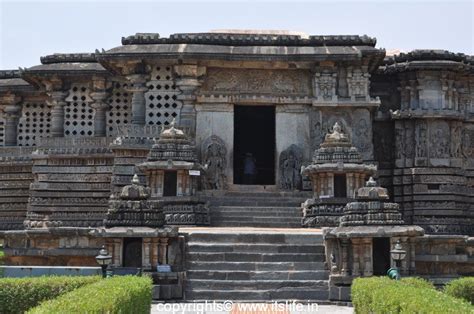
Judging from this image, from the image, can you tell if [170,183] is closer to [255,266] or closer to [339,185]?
[339,185]

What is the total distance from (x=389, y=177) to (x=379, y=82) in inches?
153

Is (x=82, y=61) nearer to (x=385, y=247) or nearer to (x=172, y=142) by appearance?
(x=172, y=142)

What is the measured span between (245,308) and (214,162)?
11606 millimetres

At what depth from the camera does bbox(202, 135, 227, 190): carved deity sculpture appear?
26500 mm

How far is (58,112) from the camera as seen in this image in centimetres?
3017

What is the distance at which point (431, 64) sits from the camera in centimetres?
2830

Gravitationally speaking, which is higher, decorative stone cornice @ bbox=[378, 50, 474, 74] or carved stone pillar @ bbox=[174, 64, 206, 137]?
decorative stone cornice @ bbox=[378, 50, 474, 74]

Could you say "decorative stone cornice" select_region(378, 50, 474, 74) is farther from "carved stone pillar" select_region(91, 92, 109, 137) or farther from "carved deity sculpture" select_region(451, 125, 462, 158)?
"carved stone pillar" select_region(91, 92, 109, 137)

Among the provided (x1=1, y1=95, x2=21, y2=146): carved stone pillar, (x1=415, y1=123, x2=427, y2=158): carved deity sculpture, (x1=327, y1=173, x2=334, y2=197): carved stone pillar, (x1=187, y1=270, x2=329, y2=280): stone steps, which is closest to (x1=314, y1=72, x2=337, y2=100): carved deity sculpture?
(x1=415, y1=123, x2=427, y2=158): carved deity sculpture

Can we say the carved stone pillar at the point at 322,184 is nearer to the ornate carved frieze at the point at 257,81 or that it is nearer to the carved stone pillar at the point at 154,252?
the ornate carved frieze at the point at 257,81

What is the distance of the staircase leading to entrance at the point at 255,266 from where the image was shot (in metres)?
17.0

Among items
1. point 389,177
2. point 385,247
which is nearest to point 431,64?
point 389,177

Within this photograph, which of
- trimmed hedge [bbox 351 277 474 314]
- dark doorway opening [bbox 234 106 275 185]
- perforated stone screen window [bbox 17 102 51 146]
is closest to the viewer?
trimmed hedge [bbox 351 277 474 314]

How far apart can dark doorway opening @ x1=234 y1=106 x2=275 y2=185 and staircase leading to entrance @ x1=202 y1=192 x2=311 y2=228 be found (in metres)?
6.79
